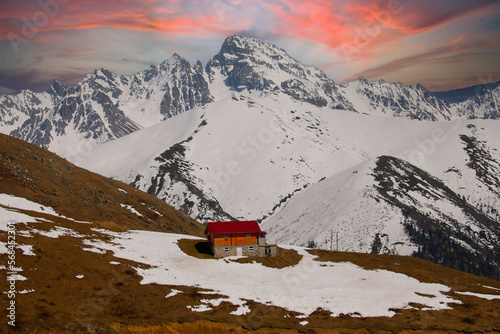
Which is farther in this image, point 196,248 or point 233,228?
point 196,248

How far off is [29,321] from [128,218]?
59561 mm

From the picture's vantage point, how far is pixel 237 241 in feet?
241

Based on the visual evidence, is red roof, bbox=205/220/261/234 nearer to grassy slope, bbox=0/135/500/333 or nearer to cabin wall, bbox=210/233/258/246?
cabin wall, bbox=210/233/258/246

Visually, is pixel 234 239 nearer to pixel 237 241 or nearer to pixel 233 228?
pixel 237 241

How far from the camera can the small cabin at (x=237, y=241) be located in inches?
2825

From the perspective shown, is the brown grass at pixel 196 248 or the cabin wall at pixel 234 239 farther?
the cabin wall at pixel 234 239

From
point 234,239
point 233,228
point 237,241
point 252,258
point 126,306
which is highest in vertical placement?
point 233,228

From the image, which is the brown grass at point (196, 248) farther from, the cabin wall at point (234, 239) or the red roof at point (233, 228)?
the red roof at point (233, 228)

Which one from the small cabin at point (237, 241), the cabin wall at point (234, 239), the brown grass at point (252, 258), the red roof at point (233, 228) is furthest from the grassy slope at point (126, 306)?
the red roof at point (233, 228)

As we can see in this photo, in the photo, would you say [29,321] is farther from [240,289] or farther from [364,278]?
[364,278]

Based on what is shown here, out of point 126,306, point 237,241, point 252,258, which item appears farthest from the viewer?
point 237,241

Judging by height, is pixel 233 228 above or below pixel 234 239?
above

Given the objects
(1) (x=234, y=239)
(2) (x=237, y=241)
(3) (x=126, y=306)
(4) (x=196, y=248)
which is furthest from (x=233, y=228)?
(3) (x=126, y=306)

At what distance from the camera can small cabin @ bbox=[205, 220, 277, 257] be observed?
71.8m
